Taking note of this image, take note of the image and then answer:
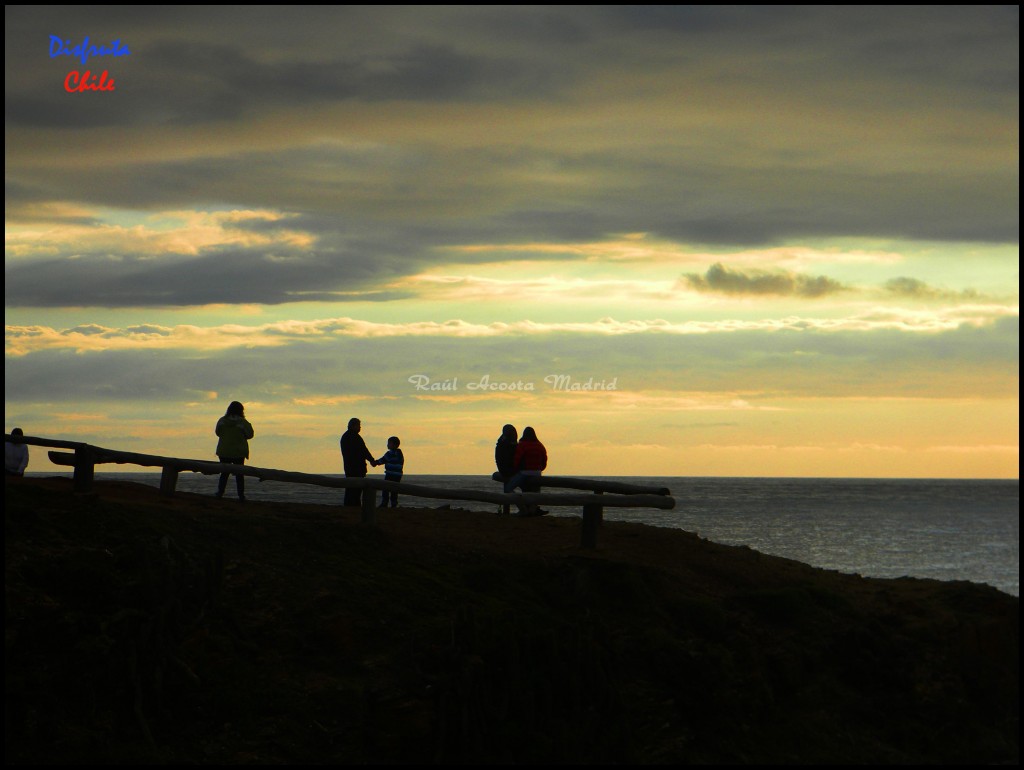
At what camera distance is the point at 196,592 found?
12.5 metres

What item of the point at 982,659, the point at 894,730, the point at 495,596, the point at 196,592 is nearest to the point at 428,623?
the point at 495,596

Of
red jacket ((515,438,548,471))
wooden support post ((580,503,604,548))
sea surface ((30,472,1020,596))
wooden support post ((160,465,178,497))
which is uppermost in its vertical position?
red jacket ((515,438,548,471))

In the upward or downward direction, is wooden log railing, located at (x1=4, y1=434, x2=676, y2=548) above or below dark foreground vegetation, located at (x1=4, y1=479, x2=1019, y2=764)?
above

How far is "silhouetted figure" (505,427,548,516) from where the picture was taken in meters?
19.4

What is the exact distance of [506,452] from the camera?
→ 67.7ft

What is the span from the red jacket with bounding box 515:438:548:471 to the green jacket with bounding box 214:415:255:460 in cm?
495

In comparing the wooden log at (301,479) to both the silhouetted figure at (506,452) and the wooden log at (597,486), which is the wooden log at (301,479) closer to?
the wooden log at (597,486)

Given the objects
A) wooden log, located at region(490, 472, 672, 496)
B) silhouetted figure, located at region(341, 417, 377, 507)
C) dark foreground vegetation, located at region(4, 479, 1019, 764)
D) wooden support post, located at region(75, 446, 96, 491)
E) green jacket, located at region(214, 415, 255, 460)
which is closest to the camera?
dark foreground vegetation, located at region(4, 479, 1019, 764)

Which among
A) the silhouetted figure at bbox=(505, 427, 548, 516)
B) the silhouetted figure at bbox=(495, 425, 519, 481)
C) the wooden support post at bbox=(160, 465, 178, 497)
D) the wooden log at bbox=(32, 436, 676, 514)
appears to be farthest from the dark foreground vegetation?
the silhouetted figure at bbox=(495, 425, 519, 481)

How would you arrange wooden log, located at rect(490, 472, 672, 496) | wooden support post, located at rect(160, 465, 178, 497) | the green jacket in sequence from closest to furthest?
1. wooden support post, located at rect(160, 465, 178, 497)
2. wooden log, located at rect(490, 472, 672, 496)
3. the green jacket

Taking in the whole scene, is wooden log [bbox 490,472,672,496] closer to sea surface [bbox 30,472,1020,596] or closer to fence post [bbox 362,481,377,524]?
fence post [bbox 362,481,377,524]

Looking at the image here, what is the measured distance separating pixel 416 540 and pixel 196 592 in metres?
4.06

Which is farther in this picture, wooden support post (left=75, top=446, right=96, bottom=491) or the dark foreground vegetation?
wooden support post (left=75, top=446, right=96, bottom=491)

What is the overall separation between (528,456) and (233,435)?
5.39m
